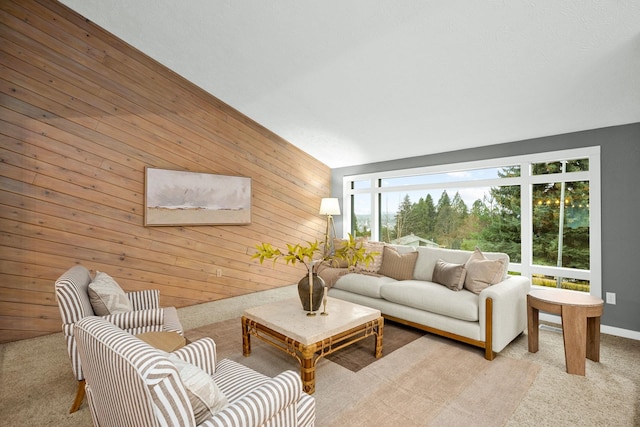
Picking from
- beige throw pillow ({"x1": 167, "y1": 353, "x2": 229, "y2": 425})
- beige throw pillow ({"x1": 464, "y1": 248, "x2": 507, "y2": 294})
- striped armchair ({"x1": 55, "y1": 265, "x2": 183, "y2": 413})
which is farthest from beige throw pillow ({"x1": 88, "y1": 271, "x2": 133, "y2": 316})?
beige throw pillow ({"x1": 464, "y1": 248, "x2": 507, "y2": 294})

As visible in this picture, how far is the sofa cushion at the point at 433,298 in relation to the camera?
2926mm

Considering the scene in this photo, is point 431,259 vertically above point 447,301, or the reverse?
point 431,259

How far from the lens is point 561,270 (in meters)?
3.67

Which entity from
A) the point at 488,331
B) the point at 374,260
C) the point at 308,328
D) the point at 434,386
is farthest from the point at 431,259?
the point at 308,328

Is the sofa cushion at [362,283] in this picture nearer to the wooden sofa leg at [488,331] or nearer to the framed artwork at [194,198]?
the wooden sofa leg at [488,331]

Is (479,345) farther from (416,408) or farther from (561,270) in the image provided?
(561,270)

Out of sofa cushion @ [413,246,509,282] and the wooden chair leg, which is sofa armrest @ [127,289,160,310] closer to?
the wooden chair leg

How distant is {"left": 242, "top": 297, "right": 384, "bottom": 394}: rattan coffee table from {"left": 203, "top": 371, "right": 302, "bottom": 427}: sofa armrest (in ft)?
3.04

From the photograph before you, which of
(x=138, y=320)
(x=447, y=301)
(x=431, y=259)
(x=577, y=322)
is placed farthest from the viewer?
(x=431, y=259)

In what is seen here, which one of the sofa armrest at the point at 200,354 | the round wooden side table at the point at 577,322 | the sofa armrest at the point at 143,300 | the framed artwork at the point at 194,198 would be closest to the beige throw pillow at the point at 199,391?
the sofa armrest at the point at 200,354

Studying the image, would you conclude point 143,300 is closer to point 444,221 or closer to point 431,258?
point 431,258

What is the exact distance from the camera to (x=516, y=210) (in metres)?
A: 4.08

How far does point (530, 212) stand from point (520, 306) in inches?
54.2

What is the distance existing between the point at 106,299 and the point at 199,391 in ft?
5.17
